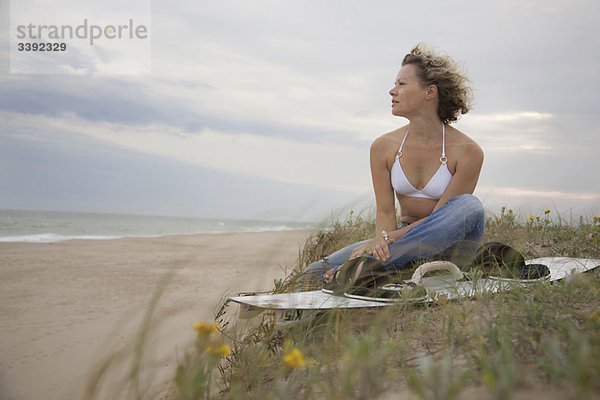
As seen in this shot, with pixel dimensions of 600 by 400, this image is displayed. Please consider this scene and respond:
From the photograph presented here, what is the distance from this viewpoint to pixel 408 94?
383cm

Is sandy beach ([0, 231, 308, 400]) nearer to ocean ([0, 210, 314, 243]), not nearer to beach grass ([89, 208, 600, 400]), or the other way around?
beach grass ([89, 208, 600, 400])

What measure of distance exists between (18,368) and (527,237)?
16.0 feet

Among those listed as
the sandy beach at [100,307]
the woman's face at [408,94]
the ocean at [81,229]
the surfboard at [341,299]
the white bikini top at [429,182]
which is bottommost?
the ocean at [81,229]

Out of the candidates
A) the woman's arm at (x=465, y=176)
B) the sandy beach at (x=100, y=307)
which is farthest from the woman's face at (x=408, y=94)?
the sandy beach at (x=100, y=307)

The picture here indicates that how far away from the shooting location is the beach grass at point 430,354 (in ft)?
4.43

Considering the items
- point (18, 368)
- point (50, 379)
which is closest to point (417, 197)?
point (50, 379)

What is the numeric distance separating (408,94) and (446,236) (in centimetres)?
121

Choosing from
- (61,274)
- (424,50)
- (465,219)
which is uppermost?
(424,50)

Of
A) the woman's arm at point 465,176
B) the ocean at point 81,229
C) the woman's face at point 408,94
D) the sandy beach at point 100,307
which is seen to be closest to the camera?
the sandy beach at point 100,307

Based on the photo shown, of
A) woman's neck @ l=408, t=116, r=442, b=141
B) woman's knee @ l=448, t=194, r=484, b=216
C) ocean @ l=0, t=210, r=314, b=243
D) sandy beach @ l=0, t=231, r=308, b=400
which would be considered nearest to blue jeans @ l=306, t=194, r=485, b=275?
woman's knee @ l=448, t=194, r=484, b=216

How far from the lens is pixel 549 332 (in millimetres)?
1951

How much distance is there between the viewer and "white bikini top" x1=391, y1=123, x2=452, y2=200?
370 cm

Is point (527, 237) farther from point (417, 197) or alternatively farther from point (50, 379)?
point (50, 379)

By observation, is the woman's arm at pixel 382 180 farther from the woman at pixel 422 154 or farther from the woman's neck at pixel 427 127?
the woman's neck at pixel 427 127
